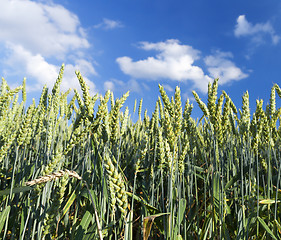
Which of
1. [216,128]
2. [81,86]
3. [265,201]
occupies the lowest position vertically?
[265,201]

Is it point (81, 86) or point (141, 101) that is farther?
point (141, 101)

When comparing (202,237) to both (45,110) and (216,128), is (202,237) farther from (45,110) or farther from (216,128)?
(45,110)

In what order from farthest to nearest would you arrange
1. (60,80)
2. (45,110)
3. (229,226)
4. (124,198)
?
(45,110)
(60,80)
(229,226)
(124,198)

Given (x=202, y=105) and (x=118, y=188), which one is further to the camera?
(x=202, y=105)

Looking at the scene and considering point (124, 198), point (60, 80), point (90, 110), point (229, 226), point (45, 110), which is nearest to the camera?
point (124, 198)

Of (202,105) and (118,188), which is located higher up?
(202,105)

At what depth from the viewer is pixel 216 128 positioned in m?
1.37

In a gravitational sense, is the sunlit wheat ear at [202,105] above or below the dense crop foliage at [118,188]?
above

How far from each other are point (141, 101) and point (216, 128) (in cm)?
233

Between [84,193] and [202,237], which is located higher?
[84,193]

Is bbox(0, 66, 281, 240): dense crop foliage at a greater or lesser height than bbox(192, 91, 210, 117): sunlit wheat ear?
lesser

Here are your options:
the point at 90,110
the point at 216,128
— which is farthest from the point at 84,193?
the point at 216,128

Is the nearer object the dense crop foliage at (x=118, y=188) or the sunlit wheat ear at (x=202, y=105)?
the dense crop foliage at (x=118, y=188)

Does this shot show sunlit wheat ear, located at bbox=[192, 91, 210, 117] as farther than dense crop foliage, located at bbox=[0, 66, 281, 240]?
Yes
